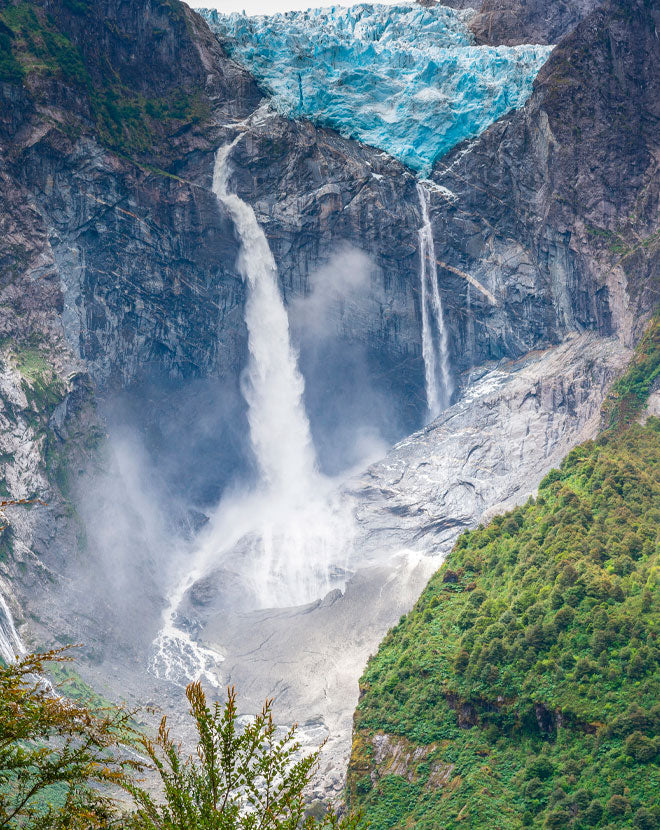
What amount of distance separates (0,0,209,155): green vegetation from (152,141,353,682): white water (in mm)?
6822

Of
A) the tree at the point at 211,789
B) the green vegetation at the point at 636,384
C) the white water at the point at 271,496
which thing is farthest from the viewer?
the white water at the point at 271,496

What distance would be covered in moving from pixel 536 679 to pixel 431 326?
54510 millimetres

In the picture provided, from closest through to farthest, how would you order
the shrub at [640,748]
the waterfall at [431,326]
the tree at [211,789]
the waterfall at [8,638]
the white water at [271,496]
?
the tree at [211,789] < the shrub at [640,748] < the waterfall at [8,638] < the white water at [271,496] < the waterfall at [431,326]

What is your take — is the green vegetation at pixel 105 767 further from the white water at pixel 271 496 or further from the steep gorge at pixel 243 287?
the white water at pixel 271 496

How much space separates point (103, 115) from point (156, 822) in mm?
85644

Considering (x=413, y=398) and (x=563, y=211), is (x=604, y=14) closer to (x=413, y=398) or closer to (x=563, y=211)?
(x=563, y=211)

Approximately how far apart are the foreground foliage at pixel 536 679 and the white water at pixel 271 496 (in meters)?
21.5

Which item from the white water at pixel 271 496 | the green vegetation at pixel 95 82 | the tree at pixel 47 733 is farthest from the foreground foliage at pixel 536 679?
the green vegetation at pixel 95 82

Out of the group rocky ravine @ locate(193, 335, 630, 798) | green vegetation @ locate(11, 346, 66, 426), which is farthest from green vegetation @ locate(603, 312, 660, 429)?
green vegetation @ locate(11, 346, 66, 426)

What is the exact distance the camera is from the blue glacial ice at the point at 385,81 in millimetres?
99812

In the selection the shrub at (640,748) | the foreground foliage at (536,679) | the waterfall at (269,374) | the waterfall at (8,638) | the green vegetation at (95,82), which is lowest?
the shrub at (640,748)

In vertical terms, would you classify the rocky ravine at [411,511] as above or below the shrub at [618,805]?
above

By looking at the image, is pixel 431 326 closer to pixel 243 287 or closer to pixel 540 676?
pixel 243 287

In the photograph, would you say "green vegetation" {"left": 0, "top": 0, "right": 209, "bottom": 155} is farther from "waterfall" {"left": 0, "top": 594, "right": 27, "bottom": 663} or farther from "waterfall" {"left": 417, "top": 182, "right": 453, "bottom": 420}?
"waterfall" {"left": 0, "top": 594, "right": 27, "bottom": 663}
